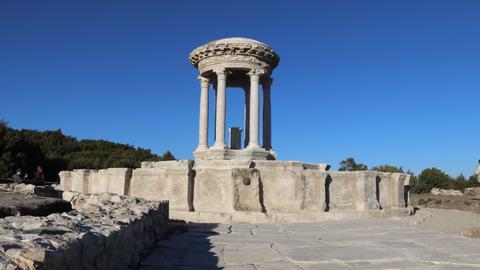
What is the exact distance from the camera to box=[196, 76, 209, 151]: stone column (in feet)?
59.5

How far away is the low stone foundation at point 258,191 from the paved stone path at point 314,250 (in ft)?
9.42

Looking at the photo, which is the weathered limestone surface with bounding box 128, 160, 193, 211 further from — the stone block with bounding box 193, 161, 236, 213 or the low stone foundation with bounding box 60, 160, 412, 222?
the stone block with bounding box 193, 161, 236, 213

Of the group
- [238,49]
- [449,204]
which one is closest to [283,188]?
[238,49]

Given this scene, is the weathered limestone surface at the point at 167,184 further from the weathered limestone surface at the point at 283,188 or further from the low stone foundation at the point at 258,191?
the weathered limestone surface at the point at 283,188

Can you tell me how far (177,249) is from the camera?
6184 mm

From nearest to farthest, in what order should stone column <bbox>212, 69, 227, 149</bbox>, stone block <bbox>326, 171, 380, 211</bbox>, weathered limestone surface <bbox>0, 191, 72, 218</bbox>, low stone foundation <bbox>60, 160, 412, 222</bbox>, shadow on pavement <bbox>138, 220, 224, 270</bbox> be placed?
1. shadow on pavement <bbox>138, 220, 224, 270</bbox>
2. weathered limestone surface <bbox>0, 191, 72, 218</bbox>
3. low stone foundation <bbox>60, 160, 412, 222</bbox>
4. stone block <bbox>326, 171, 380, 211</bbox>
5. stone column <bbox>212, 69, 227, 149</bbox>

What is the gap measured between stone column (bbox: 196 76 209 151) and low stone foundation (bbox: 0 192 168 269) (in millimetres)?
12208

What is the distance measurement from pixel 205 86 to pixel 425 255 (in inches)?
551

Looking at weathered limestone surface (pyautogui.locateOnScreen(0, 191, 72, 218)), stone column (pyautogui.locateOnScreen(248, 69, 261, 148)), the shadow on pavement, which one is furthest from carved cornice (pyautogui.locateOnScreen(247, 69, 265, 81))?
the shadow on pavement

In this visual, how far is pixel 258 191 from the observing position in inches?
476

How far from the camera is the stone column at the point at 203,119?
18.1 meters

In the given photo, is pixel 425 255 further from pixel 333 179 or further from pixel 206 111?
pixel 206 111

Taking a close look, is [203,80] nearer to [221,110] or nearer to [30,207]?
[221,110]

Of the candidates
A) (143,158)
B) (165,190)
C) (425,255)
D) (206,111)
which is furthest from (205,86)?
(143,158)
